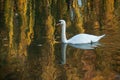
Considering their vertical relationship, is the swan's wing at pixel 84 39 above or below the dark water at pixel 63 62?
above

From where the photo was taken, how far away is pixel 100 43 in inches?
711

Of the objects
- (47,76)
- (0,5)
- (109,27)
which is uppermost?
(0,5)

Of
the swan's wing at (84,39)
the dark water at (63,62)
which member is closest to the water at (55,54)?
the dark water at (63,62)

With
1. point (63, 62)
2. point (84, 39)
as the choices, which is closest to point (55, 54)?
point (63, 62)

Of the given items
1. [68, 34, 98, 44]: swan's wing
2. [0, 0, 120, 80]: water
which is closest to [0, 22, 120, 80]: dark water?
[0, 0, 120, 80]: water

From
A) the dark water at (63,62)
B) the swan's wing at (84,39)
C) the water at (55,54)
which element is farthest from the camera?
the swan's wing at (84,39)

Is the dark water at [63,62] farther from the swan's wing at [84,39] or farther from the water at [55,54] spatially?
the swan's wing at [84,39]

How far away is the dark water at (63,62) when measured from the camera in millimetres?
13473

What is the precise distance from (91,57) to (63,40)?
3.40 metres

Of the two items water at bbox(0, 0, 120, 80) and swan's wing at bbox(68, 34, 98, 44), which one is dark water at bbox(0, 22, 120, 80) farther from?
swan's wing at bbox(68, 34, 98, 44)

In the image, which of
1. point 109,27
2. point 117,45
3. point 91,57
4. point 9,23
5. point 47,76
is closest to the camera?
point 47,76

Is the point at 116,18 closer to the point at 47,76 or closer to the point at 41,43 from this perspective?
the point at 41,43

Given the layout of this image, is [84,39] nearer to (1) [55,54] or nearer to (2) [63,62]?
(1) [55,54]

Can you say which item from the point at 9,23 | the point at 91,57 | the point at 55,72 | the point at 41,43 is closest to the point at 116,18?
the point at 9,23
